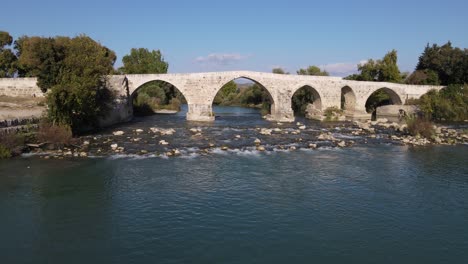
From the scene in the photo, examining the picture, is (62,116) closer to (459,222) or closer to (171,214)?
(171,214)

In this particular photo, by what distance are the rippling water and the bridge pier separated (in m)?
15.3

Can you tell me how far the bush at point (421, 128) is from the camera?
22219mm

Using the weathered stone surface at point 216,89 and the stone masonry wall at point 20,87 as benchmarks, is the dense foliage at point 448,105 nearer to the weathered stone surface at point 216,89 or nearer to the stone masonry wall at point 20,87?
the weathered stone surface at point 216,89

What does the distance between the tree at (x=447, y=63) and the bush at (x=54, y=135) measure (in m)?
37.7

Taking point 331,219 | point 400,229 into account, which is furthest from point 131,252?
point 400,229

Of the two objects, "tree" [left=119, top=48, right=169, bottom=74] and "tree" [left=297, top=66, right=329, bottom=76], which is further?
"tree" [left=119, top=48, right=169, bottom=74]

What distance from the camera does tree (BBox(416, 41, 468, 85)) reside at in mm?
39875

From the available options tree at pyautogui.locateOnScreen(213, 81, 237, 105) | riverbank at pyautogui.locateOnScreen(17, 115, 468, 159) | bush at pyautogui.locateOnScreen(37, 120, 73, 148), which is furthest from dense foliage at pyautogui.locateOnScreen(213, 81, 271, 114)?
bush at pyautogui.locateOnScreen(37, 120, 73, 148)

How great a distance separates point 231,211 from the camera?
33.3 feet

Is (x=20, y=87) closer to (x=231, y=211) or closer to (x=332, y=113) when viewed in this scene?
(x=332, y=113)

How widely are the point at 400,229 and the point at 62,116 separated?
15944 mm

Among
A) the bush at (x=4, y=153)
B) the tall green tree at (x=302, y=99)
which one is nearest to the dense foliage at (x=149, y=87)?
the tall green tree at (x=302, y=99)

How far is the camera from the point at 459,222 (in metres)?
9.73

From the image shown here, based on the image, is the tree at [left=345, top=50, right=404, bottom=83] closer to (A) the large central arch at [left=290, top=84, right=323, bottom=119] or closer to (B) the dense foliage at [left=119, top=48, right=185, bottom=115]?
(A) the large central arch at [left=290, top=84, right=323, bottom=119]
